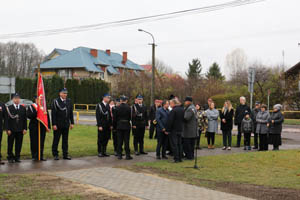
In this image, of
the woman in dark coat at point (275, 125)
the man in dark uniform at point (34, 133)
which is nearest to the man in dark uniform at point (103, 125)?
the man in dark uniform at point (34, 133)

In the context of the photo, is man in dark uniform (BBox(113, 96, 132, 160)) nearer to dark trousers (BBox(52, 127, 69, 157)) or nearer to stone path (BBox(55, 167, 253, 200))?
dark trousers (BBox(52, 127, 69, 157))

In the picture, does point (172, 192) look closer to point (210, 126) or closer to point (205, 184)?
point (205, 184)

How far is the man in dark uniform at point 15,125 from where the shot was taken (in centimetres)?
1117

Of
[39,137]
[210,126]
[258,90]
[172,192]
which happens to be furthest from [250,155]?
[258,90]

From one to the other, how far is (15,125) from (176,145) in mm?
4756

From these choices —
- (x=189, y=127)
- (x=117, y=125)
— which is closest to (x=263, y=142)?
(x=189, y=127)

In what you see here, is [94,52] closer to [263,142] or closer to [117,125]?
[263,142]

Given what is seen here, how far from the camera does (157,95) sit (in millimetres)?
46938

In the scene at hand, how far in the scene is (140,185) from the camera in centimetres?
817

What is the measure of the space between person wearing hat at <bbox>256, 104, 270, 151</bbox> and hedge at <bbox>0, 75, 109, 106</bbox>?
129 ft

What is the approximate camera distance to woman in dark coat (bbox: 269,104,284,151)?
14.6 metres

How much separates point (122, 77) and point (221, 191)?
43.4 metres

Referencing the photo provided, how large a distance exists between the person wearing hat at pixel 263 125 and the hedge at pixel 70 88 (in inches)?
1552

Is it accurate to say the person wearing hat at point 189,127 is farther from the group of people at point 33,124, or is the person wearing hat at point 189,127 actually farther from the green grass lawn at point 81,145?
the group of people at point 33,124
